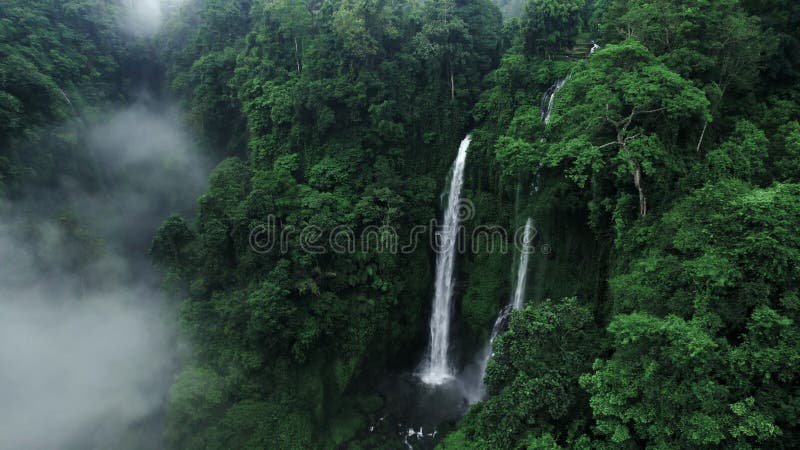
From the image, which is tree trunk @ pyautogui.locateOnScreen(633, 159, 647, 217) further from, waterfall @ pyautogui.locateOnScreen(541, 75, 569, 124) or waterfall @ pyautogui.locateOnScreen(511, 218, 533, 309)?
waterfall @ pyautogui.locateOnScreen(541, 75, 569, 124)

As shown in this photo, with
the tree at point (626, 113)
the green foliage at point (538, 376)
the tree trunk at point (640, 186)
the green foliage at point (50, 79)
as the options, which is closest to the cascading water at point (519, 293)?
the tree at point (626, 113)

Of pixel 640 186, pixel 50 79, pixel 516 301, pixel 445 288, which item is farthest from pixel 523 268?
pixel 50 79

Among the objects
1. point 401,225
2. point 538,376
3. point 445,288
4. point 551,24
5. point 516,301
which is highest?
point 551,24

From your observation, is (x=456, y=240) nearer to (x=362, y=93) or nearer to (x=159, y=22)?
(x=362, y=93)

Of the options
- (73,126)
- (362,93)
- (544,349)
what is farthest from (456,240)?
(73,126)

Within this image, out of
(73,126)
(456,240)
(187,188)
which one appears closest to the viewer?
(456,240)

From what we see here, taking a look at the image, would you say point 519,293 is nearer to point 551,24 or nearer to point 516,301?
point 516,301

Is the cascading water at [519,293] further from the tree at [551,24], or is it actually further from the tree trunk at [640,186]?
the tree trunk at [640,186]
